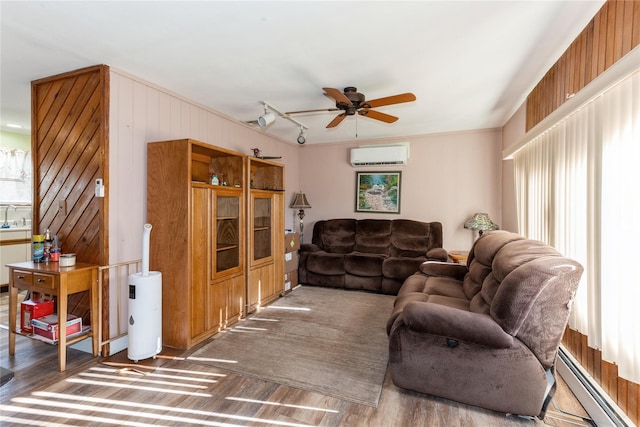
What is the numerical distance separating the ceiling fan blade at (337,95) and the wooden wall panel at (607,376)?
2537 mm

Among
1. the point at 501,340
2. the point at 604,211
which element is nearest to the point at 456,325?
the point at 501,340

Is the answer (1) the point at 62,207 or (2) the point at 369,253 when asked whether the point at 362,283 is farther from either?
(1) the point at 62,207

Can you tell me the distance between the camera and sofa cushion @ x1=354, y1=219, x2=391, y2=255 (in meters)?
4.90

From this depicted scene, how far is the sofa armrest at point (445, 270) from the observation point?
3.30m

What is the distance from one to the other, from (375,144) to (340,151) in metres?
0.65

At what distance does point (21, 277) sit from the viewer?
2502 mm

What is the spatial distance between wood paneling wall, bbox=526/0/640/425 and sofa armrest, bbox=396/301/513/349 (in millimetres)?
634

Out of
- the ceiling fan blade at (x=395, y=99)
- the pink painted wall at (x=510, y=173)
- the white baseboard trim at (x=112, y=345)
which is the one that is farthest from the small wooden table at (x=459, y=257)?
the white baseboard trim at (x=112, y=345)

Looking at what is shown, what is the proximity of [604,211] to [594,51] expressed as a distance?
1.03 m

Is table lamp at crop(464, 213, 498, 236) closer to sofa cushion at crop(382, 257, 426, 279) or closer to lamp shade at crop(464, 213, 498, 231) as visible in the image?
lamp shade at crop(464, 213, 498, 231)

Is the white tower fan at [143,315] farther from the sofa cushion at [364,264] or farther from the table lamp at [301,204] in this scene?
the table lamp at [301,204]

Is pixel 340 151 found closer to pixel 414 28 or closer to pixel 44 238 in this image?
pixel 414 28

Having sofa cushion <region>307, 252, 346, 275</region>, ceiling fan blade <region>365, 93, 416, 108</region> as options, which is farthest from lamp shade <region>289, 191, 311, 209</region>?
ceiling fan blade <region>365, 93, 416, 108</region>

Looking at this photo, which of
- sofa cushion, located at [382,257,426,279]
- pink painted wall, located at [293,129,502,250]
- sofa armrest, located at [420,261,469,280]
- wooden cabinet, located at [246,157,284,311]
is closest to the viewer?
sofa armrest, located at [420,261,469,280]
